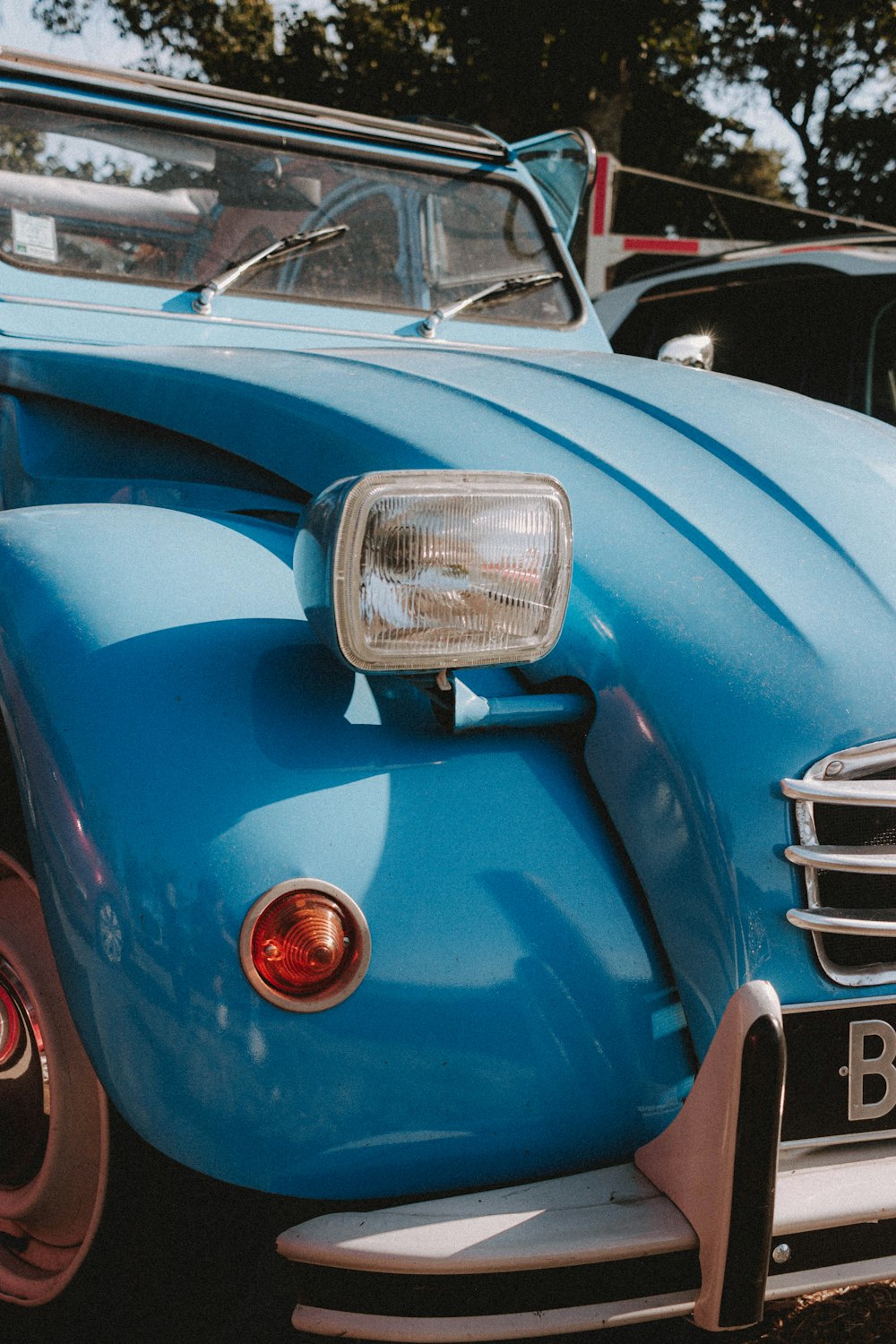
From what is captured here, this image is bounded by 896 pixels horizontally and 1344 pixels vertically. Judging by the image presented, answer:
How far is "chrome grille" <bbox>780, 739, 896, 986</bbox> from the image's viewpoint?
1.27 metres

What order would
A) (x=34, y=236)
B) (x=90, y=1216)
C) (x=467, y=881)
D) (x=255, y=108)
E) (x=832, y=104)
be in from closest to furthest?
(x=467, y=881) < (x=90, y=1216) < (x=34, y=236) < (x=255, y=108) < (x=832, y=104)

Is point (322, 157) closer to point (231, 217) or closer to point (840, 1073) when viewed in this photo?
point (231, 217)

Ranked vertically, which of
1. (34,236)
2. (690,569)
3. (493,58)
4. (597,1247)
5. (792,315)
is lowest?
(597,1247)

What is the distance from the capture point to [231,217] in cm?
267

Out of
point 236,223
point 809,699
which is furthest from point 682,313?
point 809,699

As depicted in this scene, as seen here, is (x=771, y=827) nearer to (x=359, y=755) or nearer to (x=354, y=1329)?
(x=359, y=755)

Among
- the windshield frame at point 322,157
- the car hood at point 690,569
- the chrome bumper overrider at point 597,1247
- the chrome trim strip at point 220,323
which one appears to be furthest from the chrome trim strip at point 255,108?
the chrome bumper overrider at point 597,1247

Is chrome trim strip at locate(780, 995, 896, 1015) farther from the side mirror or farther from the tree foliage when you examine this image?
the tree foliage

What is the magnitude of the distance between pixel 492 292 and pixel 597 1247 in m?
2.33

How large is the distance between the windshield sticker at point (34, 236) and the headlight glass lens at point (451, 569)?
1658 millimetres

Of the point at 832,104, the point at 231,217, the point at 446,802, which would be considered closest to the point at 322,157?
the point at 231,217

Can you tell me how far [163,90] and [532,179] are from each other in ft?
3.44

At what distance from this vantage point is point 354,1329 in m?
1.13

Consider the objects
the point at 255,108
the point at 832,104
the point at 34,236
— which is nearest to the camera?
the point at 34,236
